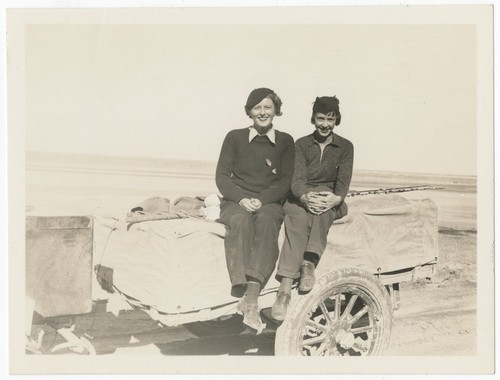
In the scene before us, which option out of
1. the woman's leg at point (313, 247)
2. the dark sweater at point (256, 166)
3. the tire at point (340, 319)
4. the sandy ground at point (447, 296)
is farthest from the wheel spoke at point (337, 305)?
the dark sweater at point (256, 166)

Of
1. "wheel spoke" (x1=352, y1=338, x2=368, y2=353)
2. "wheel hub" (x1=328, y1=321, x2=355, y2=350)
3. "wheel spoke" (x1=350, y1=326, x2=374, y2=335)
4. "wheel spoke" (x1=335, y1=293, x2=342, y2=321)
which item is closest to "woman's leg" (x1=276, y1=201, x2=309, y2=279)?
"wheel spoke" (x1=335, y1=293, x2=342, y2=321)

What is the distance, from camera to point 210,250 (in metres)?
3.68

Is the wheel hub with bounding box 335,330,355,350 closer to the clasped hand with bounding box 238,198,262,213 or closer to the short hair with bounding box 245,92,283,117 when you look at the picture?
the clasped hand with bounding box 238,198,262,213

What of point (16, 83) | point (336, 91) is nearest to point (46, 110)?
point (16, 83)

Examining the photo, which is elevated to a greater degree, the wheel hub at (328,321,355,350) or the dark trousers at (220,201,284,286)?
the dark trousers at (220,201,284,286)

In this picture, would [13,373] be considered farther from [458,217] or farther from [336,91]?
[458,217]

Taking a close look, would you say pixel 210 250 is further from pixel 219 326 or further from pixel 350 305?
pixel 350 305

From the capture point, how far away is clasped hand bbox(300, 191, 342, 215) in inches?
156

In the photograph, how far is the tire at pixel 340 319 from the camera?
3941mm

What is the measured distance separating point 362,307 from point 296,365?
57 cm

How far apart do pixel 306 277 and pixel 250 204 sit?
56cm

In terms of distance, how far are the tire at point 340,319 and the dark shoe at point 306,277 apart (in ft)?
0.16

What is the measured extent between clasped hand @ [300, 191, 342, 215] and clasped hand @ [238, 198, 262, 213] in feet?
0.94

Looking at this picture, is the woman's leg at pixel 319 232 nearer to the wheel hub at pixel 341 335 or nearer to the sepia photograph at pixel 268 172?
the sepia photograph at pixel 268 172
